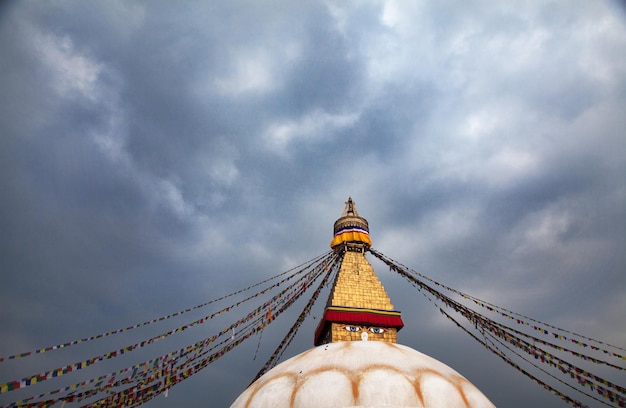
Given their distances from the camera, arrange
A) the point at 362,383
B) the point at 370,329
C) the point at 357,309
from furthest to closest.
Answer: the point at 357,309 < the point at 370,329 < the point at 362,383

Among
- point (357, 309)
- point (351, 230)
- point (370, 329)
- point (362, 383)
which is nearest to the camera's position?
point (362, 383)

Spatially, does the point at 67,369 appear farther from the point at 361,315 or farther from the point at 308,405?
the point at 361,315

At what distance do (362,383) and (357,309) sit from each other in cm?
1126

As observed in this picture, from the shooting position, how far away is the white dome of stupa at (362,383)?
3432 millimetres

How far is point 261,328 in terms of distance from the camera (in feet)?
43.0

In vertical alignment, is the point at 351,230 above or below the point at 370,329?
above

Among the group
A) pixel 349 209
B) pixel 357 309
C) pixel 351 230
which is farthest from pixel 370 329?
pixel 349 209

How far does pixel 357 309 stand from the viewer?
1441 centimetres

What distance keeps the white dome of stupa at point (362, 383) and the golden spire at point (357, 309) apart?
9319 mm

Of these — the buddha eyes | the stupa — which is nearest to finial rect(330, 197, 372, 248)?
the buddha eyes

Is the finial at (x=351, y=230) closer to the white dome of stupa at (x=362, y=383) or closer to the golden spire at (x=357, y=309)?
the golden spire at (x=357, y=309)

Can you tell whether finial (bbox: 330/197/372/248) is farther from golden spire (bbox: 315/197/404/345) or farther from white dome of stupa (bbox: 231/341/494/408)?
white dome of stupa (bbox: 231/341/494/408)

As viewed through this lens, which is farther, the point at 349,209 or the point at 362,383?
the point at 349,209

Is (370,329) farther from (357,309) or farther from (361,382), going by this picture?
(361,382)
